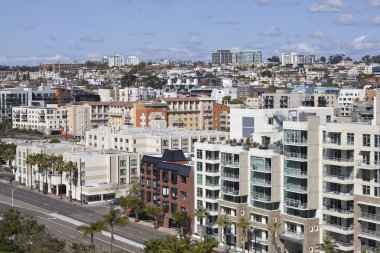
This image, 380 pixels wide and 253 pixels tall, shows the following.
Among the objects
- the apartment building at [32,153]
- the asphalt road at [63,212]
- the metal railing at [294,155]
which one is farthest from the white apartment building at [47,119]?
the metal railing at [294,155]

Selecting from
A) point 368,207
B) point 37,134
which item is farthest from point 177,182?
point 37,134

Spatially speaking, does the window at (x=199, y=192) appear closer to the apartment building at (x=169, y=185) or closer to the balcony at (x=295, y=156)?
the apartment building at (x=169, y=185)

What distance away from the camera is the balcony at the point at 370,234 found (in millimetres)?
56594

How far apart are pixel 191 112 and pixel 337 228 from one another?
9809cm

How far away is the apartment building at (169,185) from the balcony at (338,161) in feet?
55.9

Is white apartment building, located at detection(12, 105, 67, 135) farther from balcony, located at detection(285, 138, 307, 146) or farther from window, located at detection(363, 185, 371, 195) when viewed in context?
window, located at detection(363, 185, 371, 195)

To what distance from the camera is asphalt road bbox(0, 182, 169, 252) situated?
73625 millimetres

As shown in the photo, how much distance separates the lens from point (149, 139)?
350 ft

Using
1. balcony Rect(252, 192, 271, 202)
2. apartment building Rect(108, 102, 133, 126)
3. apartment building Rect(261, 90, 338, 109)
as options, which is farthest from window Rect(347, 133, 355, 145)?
apartment building Rect(261, 90, 338, 109)

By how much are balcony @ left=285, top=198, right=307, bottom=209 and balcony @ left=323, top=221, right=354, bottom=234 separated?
2161 mm

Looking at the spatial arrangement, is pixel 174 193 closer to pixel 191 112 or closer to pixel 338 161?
pixel 338 161

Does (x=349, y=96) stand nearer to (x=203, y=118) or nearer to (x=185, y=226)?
(x=203, y=118)

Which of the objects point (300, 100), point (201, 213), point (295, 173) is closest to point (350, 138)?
point (295, 173)

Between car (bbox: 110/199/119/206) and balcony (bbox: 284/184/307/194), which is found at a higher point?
balcony (bbox: 284/184/307/194)
